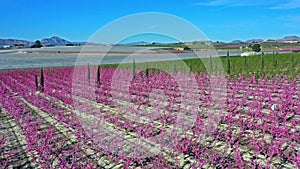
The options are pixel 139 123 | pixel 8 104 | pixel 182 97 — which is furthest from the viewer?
pixel 182 97

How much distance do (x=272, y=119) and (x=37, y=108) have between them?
16.7 feet

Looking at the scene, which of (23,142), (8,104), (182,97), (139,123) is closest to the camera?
(23,142)

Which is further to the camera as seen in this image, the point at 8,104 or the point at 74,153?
the point at 8,104

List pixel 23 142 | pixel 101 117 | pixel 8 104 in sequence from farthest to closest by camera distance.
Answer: pixel 8 104 < pixel 101 117 < pixel 23 142

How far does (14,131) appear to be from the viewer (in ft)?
17.2

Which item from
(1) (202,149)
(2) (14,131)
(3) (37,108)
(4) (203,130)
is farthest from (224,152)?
(3) (37,108)

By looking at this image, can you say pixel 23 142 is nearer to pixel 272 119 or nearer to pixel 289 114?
pixel 272 119

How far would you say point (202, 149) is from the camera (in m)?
3.93

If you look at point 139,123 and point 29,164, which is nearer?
point 29,164

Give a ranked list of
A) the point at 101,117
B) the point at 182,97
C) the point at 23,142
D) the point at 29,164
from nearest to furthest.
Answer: the point at 29,164 < the point at 23,142 < the point at 101,117 < the point at 182,97

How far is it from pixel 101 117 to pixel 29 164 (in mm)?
2434

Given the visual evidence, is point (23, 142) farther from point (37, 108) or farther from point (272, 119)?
point (272, 119)

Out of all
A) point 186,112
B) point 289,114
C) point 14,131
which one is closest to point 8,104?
point 14,131

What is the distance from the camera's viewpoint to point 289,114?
5707 mm
